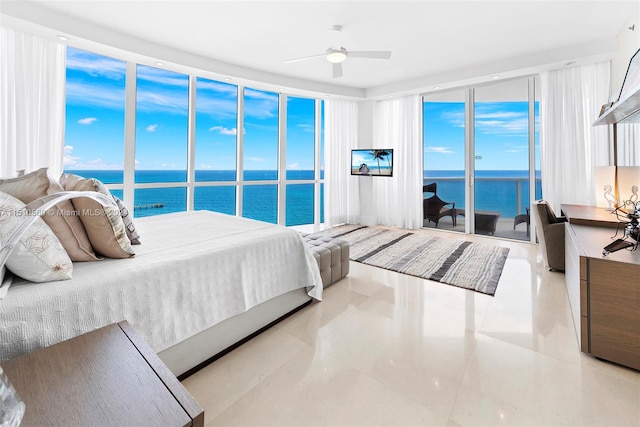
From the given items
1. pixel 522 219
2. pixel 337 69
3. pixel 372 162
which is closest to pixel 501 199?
pixel 522 219

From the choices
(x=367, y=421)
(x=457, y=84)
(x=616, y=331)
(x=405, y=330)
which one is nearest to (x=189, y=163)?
(x=405, y=330)

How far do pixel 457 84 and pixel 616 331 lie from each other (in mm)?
4217

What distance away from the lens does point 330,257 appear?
9.39ft

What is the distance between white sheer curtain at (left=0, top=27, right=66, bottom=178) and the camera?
2.82 m

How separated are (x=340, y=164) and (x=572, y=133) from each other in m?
3.72

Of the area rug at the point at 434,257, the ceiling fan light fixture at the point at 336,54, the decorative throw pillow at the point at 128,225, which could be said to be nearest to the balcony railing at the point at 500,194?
the area rug at the point at 434,257

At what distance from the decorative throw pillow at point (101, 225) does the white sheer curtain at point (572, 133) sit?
511 centimetres

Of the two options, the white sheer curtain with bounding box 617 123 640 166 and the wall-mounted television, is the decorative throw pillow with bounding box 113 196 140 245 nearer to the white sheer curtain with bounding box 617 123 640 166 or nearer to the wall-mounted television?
the wall-mounted television

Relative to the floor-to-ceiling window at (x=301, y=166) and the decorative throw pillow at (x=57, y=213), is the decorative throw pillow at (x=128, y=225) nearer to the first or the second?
the decorative throw pillow at (x=57, y=213)

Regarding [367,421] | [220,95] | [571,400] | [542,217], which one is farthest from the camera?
[220,95]

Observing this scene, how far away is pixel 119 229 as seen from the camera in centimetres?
157

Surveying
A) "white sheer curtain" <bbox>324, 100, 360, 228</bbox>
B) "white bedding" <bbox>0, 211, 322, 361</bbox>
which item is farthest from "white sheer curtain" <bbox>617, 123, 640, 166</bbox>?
"white bedding" <bbox>0, 211, 322, 361</bbox>

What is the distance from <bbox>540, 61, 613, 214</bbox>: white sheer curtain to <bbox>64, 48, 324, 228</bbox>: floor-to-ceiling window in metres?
3.81

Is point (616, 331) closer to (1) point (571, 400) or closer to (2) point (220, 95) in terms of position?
(1) point (571, 400)
